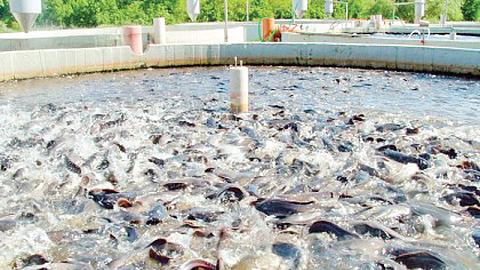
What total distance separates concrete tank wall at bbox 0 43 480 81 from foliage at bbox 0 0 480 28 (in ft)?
85.3

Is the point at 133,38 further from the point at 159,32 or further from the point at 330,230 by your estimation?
the point at 330,230

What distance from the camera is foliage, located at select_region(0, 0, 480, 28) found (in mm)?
47594

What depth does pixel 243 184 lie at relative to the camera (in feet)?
25.3

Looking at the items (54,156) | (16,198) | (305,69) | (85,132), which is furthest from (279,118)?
(305,69)

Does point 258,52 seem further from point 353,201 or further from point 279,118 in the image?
point 353,201

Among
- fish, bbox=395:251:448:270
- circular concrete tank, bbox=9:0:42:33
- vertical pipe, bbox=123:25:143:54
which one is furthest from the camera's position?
vertical pipe, bbox=123:25:143:54

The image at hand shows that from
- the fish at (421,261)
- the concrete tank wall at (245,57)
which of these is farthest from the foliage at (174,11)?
the fish at (421,261)

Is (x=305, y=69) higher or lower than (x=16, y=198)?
higher

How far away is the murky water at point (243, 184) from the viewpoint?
19.0 ft

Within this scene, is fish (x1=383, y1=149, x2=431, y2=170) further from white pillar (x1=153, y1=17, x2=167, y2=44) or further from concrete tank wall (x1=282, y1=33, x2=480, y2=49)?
white pillar (x1=153, y1=17, x2=167, y2=44)

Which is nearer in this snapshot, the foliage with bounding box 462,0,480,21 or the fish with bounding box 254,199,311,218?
the fish with bounding box 254,199,311,218

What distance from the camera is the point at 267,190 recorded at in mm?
7531

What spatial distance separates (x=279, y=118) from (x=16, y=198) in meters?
6.14

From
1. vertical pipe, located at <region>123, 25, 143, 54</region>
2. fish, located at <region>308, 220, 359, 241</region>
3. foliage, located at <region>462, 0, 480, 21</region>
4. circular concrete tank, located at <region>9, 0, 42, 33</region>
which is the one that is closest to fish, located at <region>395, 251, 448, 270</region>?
fish, located at <region>308, 220, 359, 241</region>
